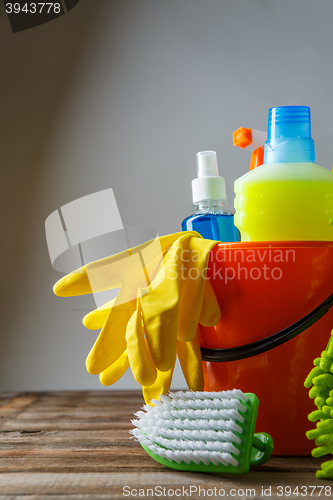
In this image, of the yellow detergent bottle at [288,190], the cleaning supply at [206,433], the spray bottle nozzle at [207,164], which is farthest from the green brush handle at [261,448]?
the spray bottle nozzle at [207,164]

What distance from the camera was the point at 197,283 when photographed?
0.36 metres

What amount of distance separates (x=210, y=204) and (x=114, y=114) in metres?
0.46

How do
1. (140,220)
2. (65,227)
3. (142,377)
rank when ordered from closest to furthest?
(142,377) < (65,227) < (140,220)

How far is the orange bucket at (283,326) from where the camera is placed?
0.36 metres

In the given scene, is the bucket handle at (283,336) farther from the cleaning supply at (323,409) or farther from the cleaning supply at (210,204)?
the cleaning supply at (210,204)

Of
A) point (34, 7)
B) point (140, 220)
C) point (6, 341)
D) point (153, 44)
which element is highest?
point (34, 7)

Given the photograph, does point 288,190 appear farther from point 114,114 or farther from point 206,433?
point 114,114

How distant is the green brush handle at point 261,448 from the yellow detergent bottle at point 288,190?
17 centimetres

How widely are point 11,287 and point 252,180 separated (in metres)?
0.61

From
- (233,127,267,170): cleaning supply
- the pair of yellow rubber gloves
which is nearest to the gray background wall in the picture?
(233,127,267,170): cleaning supply

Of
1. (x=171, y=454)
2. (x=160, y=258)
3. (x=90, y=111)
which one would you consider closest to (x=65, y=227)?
(x=160, y=258)

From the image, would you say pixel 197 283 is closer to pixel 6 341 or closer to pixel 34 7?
pixel 6 341

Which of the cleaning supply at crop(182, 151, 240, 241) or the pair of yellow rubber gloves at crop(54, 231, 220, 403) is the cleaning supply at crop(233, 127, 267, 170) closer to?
the cleaning supply at crop(182, 151, 240, 241)

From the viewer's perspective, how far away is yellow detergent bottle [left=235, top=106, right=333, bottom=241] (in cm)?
38
